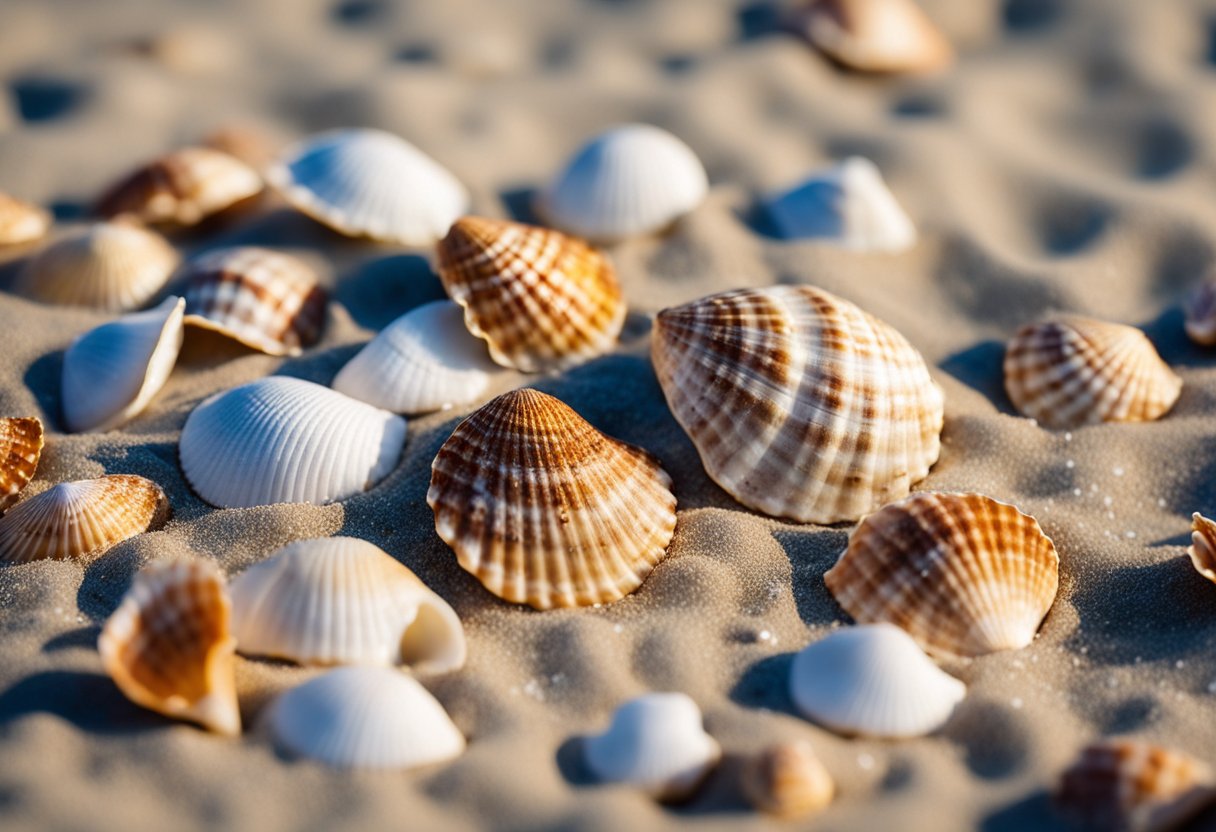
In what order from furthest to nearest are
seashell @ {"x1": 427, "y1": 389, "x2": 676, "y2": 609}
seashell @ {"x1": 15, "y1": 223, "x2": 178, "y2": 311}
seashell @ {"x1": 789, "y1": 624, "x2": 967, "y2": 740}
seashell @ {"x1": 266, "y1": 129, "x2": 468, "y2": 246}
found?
seashell @ {"x1": 266, "y1": 129, "x2": 468, "y2": 246} < seashell @ {"x1": 15, "y1": 223, "x2": 178, "y2": 311} < seashell @ {"x1": 427, "y1": 389, "x2": 676, "y2": 609} < seashell @ {"x1": 789, "y1": 624, "x2": 967, "y2": 740}

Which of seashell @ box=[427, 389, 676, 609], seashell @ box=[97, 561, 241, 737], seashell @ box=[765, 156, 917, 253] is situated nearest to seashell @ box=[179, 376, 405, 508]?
seashell @ box=[427, 389, 676, 609]

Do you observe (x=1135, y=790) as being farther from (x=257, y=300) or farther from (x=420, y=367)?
(x=257, y=300)

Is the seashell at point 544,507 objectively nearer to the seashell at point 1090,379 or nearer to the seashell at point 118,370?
the seashell at point 118,370

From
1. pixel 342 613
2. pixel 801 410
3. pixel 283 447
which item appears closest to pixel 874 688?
pixel 801 410

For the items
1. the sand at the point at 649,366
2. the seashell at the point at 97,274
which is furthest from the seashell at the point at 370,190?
the seashell at the point at 97,274

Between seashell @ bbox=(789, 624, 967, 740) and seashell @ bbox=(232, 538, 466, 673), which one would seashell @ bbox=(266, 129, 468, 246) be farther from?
seashell @ bbox=(789, 624, 967, 740)

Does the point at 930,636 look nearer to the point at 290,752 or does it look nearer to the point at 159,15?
the point at 290,752
